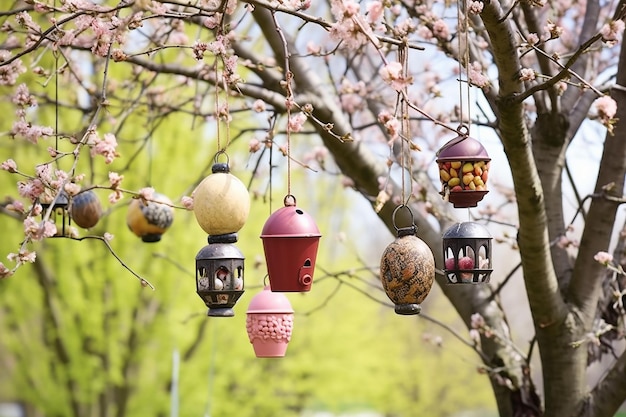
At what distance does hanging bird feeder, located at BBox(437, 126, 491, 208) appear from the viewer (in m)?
2.66

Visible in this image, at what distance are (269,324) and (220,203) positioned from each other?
3.04 ft

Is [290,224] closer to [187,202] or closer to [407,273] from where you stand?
[407,273]

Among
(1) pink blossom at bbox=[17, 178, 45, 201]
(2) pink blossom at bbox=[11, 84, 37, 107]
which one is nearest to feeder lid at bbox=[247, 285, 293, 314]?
(1) pink blossom at bbox=[17, 178, 45, 201]

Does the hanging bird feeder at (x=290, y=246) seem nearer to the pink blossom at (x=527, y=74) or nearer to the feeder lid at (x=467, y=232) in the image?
the feeder lid at (x=467, y=232)

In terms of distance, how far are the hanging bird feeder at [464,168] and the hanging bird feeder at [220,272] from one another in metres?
0.75

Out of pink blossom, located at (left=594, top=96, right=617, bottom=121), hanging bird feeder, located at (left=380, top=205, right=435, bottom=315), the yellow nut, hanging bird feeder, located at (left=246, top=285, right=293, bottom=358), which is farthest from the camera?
hanging bird feeder, located at (left=246, top=285, right=293, bottom=358)

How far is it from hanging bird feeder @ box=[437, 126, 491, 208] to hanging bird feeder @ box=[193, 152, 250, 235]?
67 cm

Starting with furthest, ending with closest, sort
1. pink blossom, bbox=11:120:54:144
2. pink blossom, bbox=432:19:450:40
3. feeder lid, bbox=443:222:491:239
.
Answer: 1. pink blossom, bbox=432:19:450:40
2. pink blossom, bbox=11:120:54:144
3. feeder lid, bbox=443:222:491:239

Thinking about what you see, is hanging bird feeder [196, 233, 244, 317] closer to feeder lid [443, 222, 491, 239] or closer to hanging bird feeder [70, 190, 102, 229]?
feeder lid [443, 222, 491, 239]

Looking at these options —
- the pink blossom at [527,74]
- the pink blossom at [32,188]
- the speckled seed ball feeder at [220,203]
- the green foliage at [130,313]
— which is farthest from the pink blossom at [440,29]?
the green foliage at [130,313]

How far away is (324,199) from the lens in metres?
12.3

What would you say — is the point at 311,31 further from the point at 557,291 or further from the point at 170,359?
the point at 557,291

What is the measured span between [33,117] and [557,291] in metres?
6.52

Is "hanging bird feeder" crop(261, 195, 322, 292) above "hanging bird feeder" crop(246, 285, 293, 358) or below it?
above
